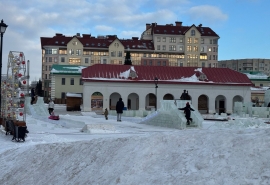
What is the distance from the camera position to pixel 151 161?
344 inches

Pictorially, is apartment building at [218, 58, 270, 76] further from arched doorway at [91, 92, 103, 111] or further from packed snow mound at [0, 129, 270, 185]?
packed snow mound at [0, 129, 270, 185]

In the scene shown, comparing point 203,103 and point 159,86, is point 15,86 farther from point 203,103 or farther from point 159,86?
point 203,103

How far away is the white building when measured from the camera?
50.0 m

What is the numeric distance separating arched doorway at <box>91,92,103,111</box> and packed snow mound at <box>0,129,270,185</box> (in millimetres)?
37701

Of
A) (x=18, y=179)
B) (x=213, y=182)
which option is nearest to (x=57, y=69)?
(x=18, y=179)

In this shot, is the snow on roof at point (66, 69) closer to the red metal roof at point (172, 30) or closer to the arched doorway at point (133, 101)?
the arched doorway at point (133, 101)

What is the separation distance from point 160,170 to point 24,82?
13.2 metres

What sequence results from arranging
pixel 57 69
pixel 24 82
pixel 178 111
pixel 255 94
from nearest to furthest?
pixel 24 82 → pixel 178 111 → pixel 57 69 → pixel 255 94

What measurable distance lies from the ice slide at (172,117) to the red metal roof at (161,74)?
23.2 m

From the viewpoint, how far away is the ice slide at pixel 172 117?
2370 cm

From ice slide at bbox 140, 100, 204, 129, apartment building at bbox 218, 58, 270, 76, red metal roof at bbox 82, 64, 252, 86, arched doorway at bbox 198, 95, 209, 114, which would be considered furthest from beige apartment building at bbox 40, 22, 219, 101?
ice slide at bbox 140, 100, 204, 129

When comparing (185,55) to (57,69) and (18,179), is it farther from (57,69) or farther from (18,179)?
(18,179)

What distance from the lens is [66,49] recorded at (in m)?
100

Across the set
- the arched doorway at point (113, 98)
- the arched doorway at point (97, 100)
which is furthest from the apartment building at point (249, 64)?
the arched doorway at point (97, 100)
